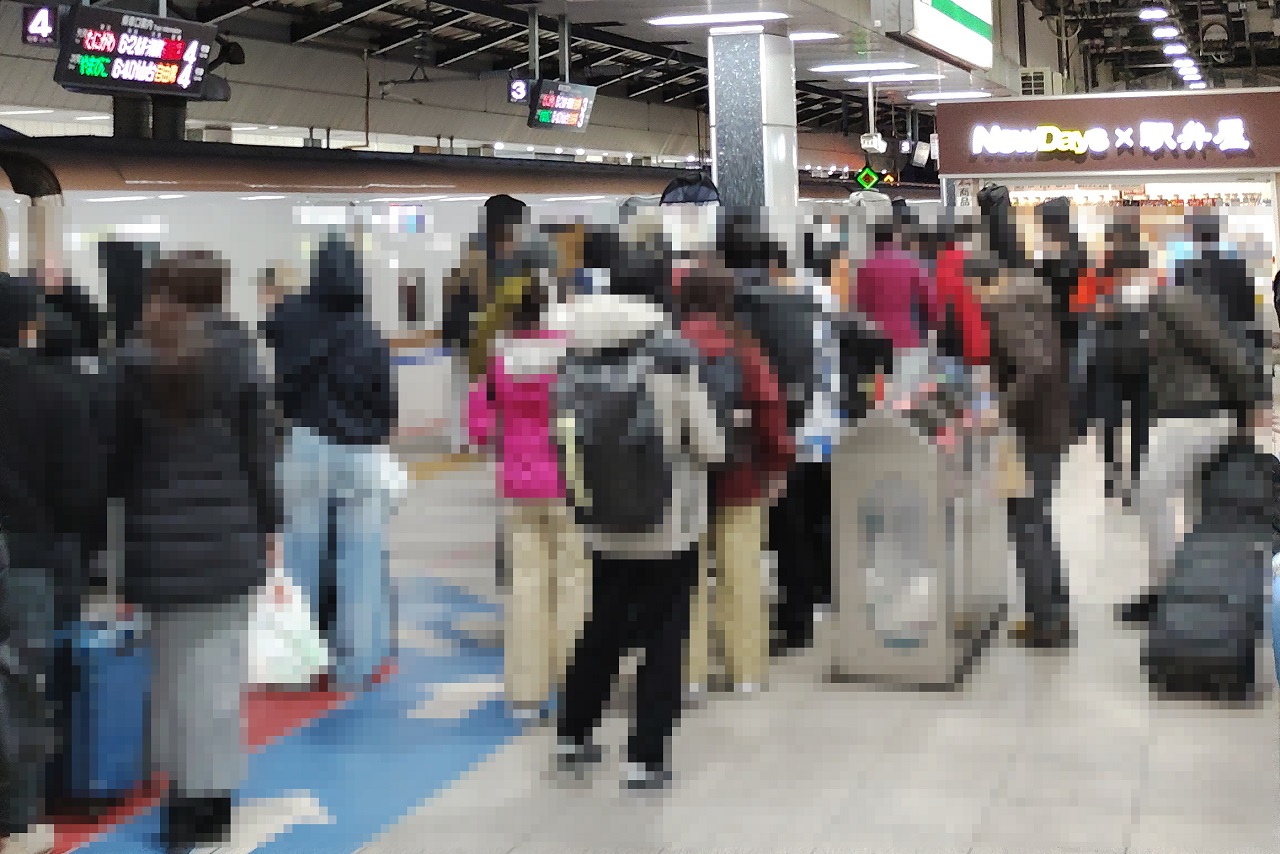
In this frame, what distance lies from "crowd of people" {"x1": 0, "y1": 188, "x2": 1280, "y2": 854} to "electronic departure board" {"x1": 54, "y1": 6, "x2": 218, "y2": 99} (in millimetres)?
5340

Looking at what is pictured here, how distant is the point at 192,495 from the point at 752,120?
7.81 metres

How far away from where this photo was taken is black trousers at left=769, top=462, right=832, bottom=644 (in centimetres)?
502

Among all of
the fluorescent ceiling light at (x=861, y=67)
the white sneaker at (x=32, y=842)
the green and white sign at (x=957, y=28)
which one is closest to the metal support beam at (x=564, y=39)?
the fluorescent ceiling light at (x=861, y=67)

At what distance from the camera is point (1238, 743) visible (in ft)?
13.8

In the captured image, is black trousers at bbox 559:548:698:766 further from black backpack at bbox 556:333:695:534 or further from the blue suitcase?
the blue suitcase

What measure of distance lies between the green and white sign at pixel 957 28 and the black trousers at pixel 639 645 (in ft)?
27.9

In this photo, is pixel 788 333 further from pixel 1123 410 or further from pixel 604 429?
pixel 1123 410

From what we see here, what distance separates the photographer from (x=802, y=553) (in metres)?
5.18

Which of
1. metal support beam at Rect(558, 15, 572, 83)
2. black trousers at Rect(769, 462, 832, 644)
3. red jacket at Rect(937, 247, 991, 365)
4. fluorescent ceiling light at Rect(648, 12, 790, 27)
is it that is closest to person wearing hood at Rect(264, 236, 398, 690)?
black trousers at Rect(769, 462, 832, 644)

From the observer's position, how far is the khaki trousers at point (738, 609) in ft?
15.4

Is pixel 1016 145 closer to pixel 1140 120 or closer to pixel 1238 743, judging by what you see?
pixel 1140 120

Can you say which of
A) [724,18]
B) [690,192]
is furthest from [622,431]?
[724,18]

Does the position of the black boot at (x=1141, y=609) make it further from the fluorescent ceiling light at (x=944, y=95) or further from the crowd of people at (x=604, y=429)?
the fluorescent ceiling light at (x=944, y=95)

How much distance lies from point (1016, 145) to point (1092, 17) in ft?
47.4
